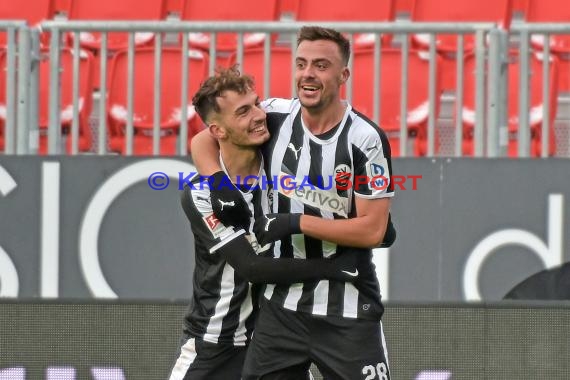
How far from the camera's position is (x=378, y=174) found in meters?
4.46

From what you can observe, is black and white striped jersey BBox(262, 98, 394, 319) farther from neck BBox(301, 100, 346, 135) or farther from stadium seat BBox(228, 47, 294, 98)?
stadium seat BBox(228, 47, 294, 98)

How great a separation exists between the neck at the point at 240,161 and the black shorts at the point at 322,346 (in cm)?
57

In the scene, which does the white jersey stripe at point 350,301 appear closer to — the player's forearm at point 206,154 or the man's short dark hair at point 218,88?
the player's forearm at point 206,154

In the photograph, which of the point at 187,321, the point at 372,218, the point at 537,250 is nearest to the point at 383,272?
the point at 537,250

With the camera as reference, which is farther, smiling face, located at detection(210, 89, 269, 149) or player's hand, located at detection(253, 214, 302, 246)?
smiling face, located at detection(210, 89, 269, 149)

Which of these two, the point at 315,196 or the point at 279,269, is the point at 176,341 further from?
the point at 315,196

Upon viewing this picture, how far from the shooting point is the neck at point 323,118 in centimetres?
451

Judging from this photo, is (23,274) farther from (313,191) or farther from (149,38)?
(313,191)

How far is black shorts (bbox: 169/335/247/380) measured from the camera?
496 cm

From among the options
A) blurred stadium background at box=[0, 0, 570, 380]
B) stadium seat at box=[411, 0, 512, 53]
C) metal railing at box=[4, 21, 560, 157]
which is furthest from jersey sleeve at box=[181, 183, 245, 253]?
stadium seat at box=[411, 0, 512, 53]

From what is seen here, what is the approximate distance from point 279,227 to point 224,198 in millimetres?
362

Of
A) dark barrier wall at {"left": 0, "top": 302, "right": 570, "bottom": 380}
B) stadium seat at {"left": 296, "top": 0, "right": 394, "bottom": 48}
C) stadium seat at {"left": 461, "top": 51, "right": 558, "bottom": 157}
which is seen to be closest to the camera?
dark barrier wall at {"left": 0, "top": 302, "right": 570, "bottom": 380}

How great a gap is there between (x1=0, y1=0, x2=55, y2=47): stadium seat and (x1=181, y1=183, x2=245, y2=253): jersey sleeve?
16.6 ft

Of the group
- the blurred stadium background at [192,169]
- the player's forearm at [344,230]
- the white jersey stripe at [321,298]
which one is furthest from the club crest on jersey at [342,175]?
the blurred stadium background at [192,169]
